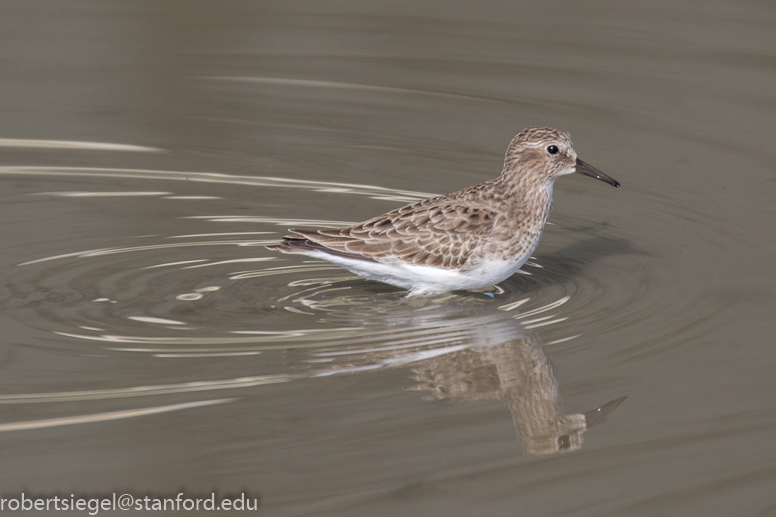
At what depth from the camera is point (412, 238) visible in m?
9.26

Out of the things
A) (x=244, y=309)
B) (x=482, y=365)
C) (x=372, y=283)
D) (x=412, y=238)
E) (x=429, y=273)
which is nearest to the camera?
(x=482, y=365)

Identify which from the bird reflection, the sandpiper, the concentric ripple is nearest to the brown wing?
the sandpiper

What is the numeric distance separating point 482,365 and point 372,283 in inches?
88.4

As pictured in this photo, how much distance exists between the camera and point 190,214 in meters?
11.5

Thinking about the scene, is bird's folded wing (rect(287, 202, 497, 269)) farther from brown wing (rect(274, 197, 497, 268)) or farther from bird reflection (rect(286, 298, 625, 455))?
bird reflection (rect(286, 298, 625, 455))

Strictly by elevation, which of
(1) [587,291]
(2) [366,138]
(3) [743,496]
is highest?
(2) [366,138]

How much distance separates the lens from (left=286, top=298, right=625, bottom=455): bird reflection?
7.10 metres

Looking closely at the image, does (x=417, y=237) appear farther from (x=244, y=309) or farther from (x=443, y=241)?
(x=244, y=309)

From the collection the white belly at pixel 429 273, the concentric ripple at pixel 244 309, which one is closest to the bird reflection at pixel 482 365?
the concentric ripple at pixel 244 309

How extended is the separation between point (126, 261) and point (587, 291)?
14.1 feet

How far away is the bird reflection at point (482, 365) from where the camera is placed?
7.10 meters

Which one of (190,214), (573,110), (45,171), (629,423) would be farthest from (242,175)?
(629,423)

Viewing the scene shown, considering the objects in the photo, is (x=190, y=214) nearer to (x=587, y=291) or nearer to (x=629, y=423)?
(x=587, y=291)

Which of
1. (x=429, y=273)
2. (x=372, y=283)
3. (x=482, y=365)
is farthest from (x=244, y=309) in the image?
(x=482, y=365)
